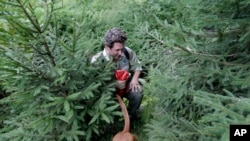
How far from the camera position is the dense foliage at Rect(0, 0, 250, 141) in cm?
282

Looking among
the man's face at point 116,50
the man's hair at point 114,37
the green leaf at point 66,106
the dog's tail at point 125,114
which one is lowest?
the dog's tail at point 125,114

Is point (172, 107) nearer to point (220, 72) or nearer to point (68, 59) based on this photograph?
point (220, 72)

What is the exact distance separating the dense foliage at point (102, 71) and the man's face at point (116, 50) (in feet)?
0.66

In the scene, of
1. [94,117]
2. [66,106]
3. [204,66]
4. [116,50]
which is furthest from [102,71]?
[204,66]

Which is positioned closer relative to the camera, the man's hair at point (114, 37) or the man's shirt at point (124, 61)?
the man's hair at point (114, 37)

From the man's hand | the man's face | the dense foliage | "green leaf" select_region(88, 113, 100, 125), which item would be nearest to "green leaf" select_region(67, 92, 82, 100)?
the dense foliage

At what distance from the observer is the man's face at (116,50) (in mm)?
4012

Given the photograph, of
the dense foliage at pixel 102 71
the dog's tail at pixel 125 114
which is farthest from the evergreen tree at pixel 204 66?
the dog's tail at pixel 125 114

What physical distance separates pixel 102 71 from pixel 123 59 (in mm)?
384

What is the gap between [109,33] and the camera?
13.2ft

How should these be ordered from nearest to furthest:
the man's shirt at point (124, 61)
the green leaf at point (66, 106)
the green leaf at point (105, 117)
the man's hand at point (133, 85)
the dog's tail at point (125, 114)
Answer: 1. the green leaf at point (66, 106)
2. the green leaf at point (105, 117)
3. the dog's tail at point (125, 114)
4. the man's shirt at point (124, 61)
5. the man's hand at point (133, 85)

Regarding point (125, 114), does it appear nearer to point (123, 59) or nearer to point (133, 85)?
point (133, 85)

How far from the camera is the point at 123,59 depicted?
4270 millimetres

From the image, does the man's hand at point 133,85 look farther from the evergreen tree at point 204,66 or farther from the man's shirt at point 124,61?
the evergreen tree at point 204,66
